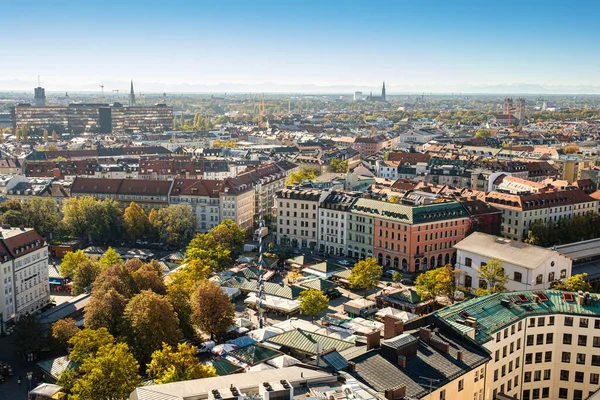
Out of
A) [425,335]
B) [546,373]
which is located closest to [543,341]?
[546,373]

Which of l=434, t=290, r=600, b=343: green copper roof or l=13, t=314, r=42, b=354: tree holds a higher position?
l=434, t=290, r=600, b=343: green copper roof

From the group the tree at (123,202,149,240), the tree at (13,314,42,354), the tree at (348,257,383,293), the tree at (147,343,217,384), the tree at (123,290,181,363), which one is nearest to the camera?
the tree at (147,343,217,384)

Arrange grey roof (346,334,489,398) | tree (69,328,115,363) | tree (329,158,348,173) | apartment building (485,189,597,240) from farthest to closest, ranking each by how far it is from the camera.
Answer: tree (329,158,348,173) → apartment building (485,189,597,240) → tree (69,328,115,363) → grey roof (346,334,489,398)

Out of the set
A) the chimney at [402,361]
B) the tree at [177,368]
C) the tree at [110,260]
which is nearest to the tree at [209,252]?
the tree at [110,260]

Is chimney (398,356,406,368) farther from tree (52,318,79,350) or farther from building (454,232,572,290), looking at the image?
building (454,232,572,290)


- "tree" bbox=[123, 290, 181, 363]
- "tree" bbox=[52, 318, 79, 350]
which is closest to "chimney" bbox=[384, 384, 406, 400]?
"tree" bbox=[123, 290, 181, 363]

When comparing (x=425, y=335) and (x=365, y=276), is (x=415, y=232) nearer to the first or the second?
(x=365, y=276)
